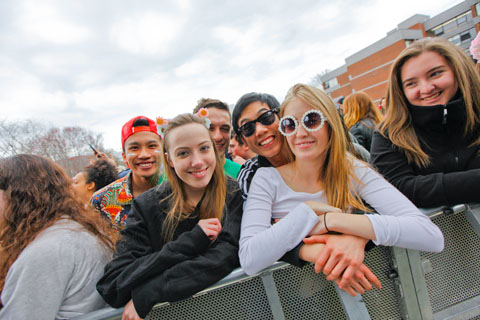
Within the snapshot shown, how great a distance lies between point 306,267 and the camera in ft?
4.27

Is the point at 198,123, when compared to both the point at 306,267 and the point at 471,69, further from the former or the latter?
the point at 471,69

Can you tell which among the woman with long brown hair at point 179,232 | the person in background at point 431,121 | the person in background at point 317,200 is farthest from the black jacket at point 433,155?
the woman with long brown hair at point 179,232

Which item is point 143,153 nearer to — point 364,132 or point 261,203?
point 261,203

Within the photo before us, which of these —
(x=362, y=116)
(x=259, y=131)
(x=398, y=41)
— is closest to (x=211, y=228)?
(x=259, y=131)

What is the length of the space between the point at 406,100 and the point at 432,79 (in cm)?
22

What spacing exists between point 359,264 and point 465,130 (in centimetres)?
143

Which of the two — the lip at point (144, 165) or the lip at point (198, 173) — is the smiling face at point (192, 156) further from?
the lip at point (144, 165)

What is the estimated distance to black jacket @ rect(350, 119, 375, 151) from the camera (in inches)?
139

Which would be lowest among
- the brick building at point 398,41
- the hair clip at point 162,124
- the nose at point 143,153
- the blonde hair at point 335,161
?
the blonde hair at point 335,161

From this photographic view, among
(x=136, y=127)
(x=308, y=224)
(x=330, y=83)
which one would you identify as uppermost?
(x=330, y=83)

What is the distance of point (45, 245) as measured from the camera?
4.65ft

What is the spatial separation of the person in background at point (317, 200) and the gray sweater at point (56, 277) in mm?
993

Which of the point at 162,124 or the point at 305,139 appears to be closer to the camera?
the point at 305,139

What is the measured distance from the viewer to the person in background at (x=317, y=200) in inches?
49.6
